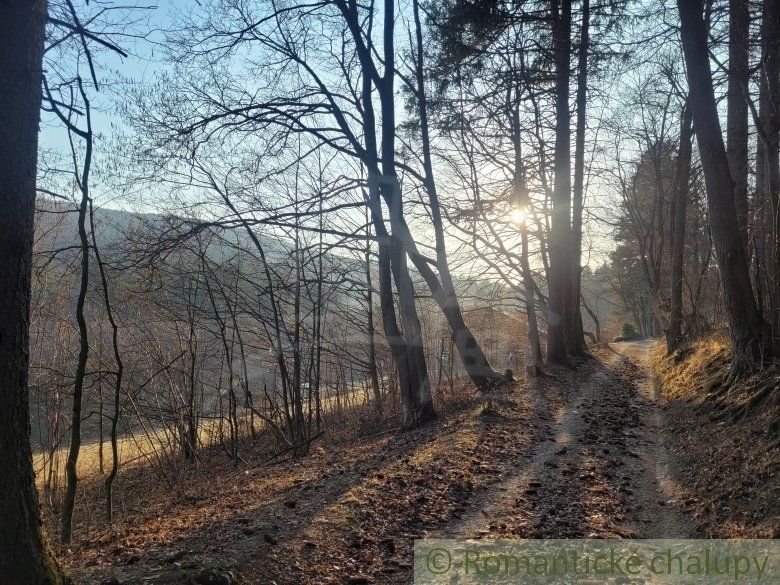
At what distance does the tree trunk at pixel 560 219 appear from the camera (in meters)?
14.9

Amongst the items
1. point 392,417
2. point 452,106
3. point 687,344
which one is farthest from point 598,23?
point 392,417

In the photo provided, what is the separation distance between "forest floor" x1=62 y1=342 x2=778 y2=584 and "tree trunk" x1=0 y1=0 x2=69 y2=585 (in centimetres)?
91

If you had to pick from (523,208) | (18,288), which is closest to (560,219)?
(523,208)

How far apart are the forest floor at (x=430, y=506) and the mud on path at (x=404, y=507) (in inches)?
0.6

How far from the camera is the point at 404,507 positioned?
5590mm

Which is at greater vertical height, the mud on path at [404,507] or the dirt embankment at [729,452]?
the dirt embankment at [729,452]

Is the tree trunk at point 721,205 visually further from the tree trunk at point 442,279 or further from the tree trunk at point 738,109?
the tree trunk at point 442,279

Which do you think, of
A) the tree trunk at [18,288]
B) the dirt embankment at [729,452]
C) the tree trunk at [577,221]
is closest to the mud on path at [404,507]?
the dirt embankment at [729,452]

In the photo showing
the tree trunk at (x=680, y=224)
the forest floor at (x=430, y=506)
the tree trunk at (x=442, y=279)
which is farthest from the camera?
the tree trunk at (x=680, y=224)

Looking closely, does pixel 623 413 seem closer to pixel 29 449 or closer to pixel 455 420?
pixel 455 420

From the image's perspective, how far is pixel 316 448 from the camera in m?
12.5

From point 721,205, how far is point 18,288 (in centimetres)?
874

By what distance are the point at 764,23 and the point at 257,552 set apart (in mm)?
10282

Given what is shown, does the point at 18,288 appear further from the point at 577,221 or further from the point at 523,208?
the point at 577,221
